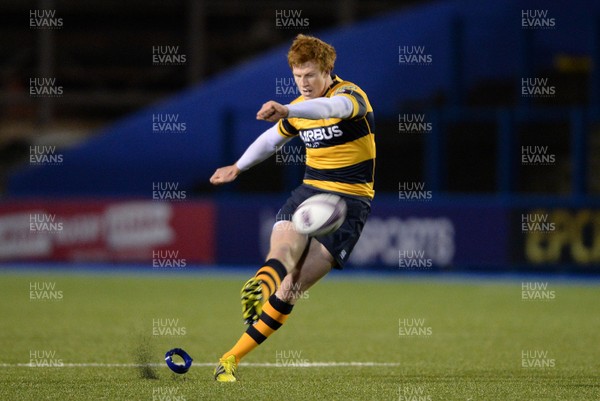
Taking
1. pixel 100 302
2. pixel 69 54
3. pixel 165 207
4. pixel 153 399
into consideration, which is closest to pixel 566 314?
pixel 100 302

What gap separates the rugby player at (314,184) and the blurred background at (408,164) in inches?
408

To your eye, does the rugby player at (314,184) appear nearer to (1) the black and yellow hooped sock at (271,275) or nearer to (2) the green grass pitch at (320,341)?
(1) the black and yellow hooped sock at (271,275)

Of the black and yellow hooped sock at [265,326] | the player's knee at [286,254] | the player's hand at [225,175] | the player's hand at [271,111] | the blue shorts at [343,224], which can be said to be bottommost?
the black and yellow hooped sock at [265,326]

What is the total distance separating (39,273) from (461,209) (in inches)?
273

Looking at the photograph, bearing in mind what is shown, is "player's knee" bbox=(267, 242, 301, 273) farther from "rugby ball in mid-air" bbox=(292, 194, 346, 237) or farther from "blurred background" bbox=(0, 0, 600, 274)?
"blurred background" bbox=(0, 0, 600, 274)

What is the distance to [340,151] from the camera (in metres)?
7.63

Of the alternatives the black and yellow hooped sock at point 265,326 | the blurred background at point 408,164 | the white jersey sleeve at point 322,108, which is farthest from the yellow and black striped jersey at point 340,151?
the blurred background at point 408,164

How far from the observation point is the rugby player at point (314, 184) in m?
7.29

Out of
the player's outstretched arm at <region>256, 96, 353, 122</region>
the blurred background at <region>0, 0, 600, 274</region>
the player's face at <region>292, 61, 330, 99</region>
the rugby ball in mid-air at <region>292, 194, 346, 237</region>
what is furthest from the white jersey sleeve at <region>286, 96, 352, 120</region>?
the blurred background at <region>0, 0, 600, 274</region>

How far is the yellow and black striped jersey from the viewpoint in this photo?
7.55 metres

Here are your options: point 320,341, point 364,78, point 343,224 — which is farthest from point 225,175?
point 364,78

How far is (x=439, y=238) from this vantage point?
1827 centimetres

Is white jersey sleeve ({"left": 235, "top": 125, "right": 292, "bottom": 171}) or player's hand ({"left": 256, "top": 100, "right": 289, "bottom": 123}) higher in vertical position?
player's hand ({"left": 256, "top": 100, "right": 289, "bottom": 123})

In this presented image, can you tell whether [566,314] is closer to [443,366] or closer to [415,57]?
[443,366]
